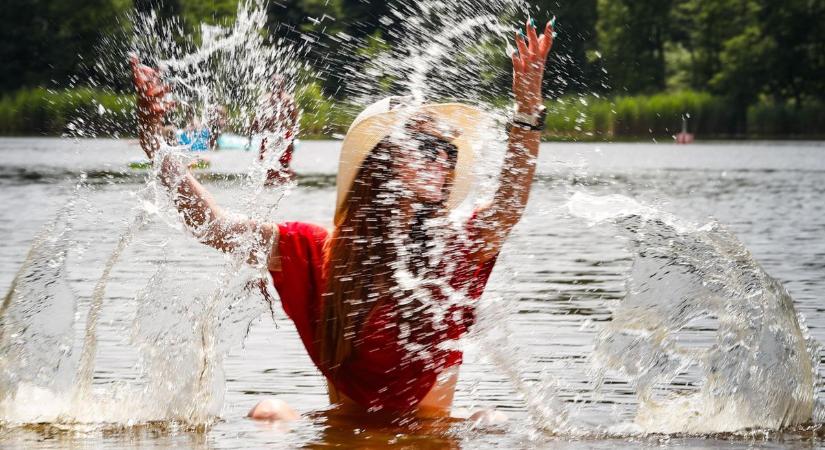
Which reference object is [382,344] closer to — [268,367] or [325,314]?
[325,314]

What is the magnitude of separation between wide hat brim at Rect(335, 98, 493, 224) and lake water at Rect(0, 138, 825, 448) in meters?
0.63

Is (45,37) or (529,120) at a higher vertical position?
(529,120)

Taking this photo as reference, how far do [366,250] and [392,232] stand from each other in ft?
0.40

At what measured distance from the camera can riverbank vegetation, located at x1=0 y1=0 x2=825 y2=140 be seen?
37594mm

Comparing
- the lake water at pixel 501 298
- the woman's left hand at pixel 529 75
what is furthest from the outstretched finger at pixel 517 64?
the lake water at pixel 501 298

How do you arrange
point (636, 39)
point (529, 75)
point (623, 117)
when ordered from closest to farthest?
point (529, 75)
point (623, 117)
point (636, 39)

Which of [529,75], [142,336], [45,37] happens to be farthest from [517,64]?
[45,37]

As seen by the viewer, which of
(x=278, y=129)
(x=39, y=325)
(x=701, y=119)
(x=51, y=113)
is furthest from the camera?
(x=701, y=119)

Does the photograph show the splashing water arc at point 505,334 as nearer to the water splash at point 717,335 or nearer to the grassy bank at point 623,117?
the water splash at point 717,335

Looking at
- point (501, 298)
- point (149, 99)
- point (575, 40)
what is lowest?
point (575, 40)

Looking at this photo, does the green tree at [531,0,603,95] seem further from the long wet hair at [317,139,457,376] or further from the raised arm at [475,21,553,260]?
the long wet hair at [317,139,457,376]

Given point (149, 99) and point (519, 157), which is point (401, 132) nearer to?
point (519, 157)

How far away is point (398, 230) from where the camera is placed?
5.22m

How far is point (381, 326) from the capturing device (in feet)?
17.4
